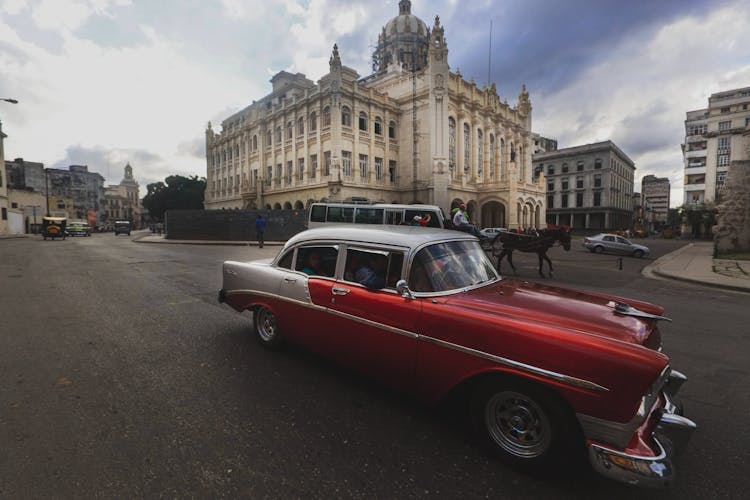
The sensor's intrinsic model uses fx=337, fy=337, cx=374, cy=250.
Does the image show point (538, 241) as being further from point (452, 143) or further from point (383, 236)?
point (452, 143)

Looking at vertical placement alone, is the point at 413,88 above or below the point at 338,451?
above

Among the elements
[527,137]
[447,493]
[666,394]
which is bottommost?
[447,493]

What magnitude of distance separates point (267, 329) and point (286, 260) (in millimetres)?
968

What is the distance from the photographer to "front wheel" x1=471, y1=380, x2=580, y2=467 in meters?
2.15

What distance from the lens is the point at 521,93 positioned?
159ft

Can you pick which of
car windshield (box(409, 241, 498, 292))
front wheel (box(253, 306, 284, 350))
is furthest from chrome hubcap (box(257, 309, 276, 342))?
car windshield (box(409, 241, 498, 292))

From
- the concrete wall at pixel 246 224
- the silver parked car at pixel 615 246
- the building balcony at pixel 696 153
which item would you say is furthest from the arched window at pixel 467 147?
the building balcony at pixel 696 153

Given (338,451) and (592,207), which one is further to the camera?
(592,207)

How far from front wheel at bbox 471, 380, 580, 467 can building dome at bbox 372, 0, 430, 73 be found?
2149 inches

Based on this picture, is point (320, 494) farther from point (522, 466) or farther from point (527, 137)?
point (527, 137)

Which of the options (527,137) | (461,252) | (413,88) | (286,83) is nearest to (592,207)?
(527,137)

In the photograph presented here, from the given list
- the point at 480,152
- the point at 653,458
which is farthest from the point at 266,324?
the point at 480,152

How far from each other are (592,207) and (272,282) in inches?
2805

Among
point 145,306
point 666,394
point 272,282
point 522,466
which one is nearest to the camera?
point 522,466
